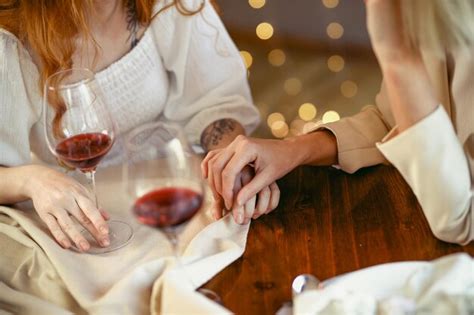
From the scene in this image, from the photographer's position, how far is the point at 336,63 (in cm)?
293

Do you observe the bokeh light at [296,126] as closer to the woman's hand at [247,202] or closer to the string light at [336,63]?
the string light at [336,63]

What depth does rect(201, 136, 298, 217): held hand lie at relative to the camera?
1051 mm

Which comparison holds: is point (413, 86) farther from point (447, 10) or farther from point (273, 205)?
point (273, 205)

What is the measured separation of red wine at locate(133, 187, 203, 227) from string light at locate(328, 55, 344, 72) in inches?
84.3

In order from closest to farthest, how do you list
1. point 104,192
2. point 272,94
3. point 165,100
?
1. point 104,192
2. point 165,100
3. point 272,94

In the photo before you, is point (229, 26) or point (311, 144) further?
point (229, 26)

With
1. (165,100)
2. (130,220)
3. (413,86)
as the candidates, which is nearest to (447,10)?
(413,86)

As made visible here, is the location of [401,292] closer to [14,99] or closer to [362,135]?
[362,135]

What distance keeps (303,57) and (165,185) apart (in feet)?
7.36

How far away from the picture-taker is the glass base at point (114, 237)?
1.05 meters

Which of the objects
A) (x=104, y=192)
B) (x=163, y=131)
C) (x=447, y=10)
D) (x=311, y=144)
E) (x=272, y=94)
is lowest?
(x=272, y=94)

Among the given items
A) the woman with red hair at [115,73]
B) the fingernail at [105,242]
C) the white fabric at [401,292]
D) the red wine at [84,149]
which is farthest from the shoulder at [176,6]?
the white fabric at [401,292]

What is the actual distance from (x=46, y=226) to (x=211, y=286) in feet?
1.12

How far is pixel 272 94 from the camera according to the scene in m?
2.83
